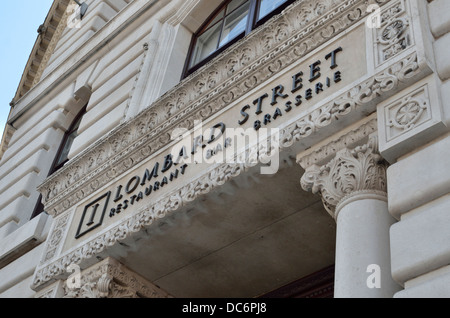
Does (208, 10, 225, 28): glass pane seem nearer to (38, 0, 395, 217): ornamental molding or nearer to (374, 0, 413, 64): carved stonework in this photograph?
(38, 0, 395, 217): ornamental molding

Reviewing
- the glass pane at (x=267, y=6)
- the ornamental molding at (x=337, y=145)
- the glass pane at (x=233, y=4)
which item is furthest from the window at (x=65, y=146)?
the ornamental molding at (x=337, y=145)

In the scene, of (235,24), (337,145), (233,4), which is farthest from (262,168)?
(233,4)

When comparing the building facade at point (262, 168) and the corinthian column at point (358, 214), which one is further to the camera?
the building facade at point (262, 168)

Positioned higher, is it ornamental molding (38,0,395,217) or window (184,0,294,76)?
window (184,0,294,76)

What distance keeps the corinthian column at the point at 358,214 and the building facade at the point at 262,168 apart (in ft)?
0.05

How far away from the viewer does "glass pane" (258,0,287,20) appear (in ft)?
39.8

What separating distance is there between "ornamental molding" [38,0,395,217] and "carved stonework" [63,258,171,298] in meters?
1.69

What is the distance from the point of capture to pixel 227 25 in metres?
13.5

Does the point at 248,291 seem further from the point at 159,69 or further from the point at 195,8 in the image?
the point at 195,8

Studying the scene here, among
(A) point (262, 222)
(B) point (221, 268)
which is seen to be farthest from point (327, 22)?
(B) point (221, 268)

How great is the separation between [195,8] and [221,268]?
6625 mm

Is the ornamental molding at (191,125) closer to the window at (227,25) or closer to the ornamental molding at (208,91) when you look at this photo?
the ornamental molding at (208,91)

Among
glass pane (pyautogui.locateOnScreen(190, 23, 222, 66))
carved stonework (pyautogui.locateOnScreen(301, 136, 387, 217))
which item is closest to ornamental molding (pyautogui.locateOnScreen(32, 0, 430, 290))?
carved stonework (pyautogui.locateOnScreen(301, 136, 387, 217))

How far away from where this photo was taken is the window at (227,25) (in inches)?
482
